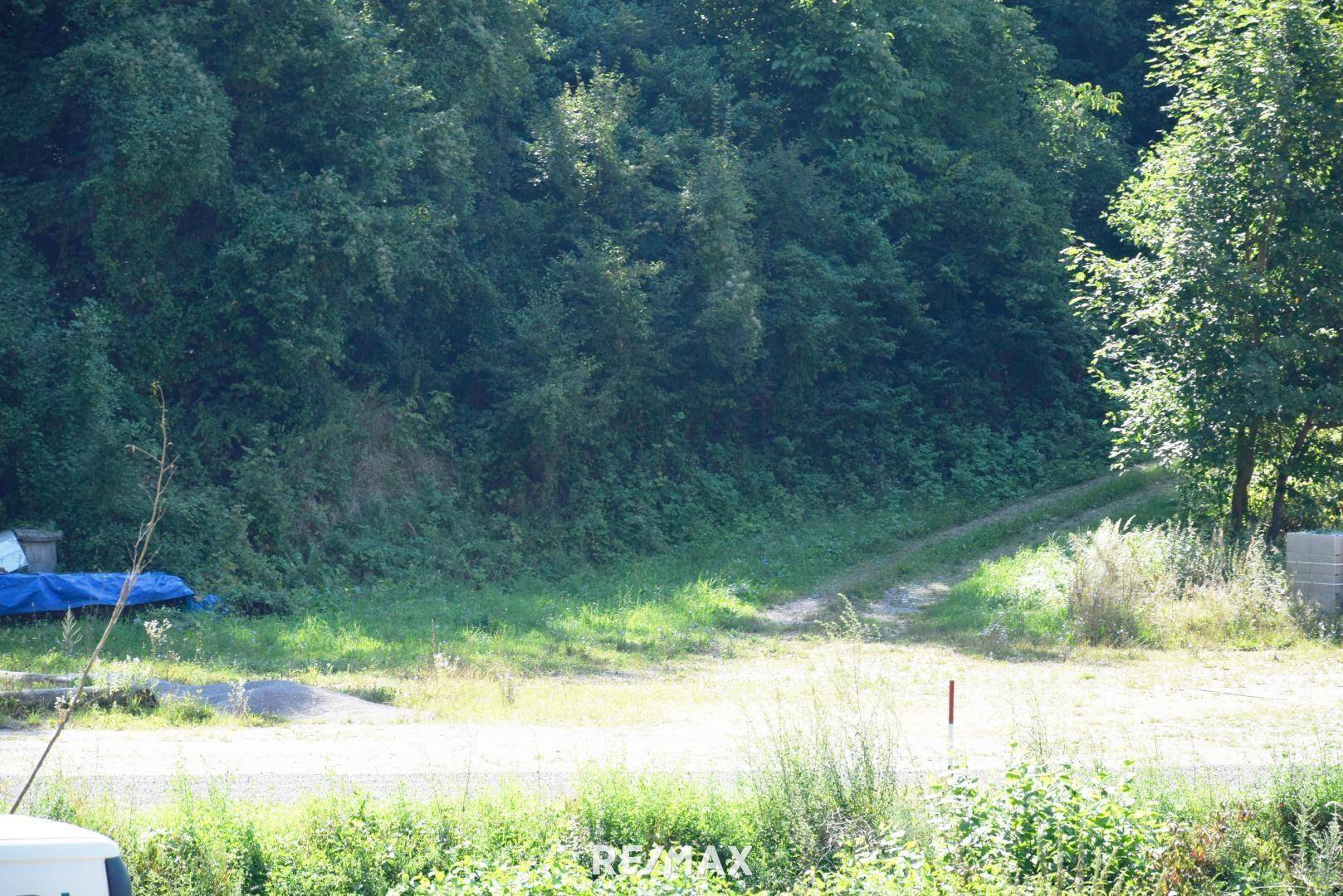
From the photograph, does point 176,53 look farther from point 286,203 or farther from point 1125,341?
point 1125,341

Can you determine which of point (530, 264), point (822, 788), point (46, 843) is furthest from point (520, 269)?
point (46, 843)

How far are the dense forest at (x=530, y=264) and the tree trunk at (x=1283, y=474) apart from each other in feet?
14.4

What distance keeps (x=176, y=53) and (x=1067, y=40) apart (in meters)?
25.6

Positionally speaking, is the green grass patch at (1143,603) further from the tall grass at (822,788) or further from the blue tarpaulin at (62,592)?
the blue tarpaulin at (62,592)

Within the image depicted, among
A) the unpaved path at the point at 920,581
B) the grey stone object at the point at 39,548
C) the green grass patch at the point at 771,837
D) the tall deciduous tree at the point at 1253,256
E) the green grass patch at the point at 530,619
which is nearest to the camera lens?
the green grass patch at the point at 771,837

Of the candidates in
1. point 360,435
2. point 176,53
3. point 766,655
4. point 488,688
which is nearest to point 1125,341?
point 766,655

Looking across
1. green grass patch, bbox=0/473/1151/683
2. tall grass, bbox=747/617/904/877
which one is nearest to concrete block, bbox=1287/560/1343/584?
green grass patch, bbox=0/473/1151/683

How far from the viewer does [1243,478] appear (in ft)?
57.5

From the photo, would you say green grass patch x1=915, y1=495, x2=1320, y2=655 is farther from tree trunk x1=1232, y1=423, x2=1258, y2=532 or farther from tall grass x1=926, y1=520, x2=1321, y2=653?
tree trunk x1=1232, y1=423, x2=1258, y2=532

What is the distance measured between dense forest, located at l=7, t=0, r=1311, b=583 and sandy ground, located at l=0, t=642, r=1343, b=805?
316 inches

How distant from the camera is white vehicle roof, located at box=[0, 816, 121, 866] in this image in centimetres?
402

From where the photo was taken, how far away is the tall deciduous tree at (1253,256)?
53.8 ft

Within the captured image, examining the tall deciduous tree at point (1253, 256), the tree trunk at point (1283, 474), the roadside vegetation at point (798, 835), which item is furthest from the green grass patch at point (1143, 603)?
the roadside vegetation at point (798, 835)

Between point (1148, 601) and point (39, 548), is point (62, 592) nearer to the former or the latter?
point (39, 548)
